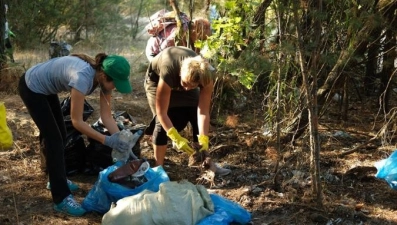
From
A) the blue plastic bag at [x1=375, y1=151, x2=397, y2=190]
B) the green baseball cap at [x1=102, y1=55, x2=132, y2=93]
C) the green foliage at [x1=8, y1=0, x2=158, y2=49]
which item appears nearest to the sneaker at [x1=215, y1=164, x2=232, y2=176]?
the blue plastic bag at [x1=375, y1=151, x2=397, y2=190]

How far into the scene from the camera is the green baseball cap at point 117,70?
3334 mm

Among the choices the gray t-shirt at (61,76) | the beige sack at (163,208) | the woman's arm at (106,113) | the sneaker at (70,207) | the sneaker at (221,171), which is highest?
the gray t-shirt at (61,76)

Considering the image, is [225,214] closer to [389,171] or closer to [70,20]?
[389,171]

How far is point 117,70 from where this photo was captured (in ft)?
11.0

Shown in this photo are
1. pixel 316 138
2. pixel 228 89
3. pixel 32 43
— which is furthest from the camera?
pixel 32 43

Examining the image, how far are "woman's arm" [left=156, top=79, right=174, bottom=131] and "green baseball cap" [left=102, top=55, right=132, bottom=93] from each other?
48 centimetres

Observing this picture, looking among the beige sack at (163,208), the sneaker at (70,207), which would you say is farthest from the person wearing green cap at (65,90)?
the beige sack at (163,208)

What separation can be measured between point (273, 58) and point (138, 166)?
4.16 feet

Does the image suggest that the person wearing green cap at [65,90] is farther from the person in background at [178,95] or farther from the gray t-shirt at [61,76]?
the person in background at [178,95]

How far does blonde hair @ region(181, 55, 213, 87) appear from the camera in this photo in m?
3.64

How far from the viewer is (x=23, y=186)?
4.20 m

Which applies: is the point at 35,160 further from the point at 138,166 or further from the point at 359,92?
the point at 359,92

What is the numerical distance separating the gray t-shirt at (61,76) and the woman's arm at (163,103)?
0.56 m

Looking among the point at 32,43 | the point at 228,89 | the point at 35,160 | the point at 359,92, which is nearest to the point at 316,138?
the point at 228,89
